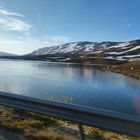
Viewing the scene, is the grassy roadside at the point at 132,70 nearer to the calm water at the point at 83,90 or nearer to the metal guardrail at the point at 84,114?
the calm water at the point at 83,90

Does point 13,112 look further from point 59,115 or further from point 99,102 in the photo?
point 99,102

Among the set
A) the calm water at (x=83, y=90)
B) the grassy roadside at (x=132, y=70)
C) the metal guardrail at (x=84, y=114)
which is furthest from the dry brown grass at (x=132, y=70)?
the metal guardrail at (x=84, y=114)

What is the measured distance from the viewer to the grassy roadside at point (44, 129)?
24.7 ft

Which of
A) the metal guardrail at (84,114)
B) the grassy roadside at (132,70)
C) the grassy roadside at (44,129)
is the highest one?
the metal guardrail at (84,114)

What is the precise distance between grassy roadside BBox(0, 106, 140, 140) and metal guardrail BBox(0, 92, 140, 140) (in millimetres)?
668

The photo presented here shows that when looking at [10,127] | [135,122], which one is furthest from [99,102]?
[135,122]

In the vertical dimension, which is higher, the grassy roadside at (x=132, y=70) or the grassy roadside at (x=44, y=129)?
the grassy roadside at (x=44, y=129)

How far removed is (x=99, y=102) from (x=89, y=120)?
25240 millimetres

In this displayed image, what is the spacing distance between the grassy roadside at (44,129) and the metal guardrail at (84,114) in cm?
67

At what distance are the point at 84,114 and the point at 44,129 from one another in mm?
2094

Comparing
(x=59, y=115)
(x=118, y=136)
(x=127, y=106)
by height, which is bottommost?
(x=127, y=106)

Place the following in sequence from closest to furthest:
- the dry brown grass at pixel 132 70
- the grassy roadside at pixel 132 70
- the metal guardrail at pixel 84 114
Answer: the metal guardrail at pixel 84 114 → the grassy roadside at pixel 132 70 → the dry brown grass at pixel 132 70

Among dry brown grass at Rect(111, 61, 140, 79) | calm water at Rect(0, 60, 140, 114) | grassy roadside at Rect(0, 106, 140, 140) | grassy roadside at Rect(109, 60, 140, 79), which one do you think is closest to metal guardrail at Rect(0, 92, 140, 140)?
grassy roadside at Rect(0, 106, 140, 140)

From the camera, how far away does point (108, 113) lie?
612 centimetres
